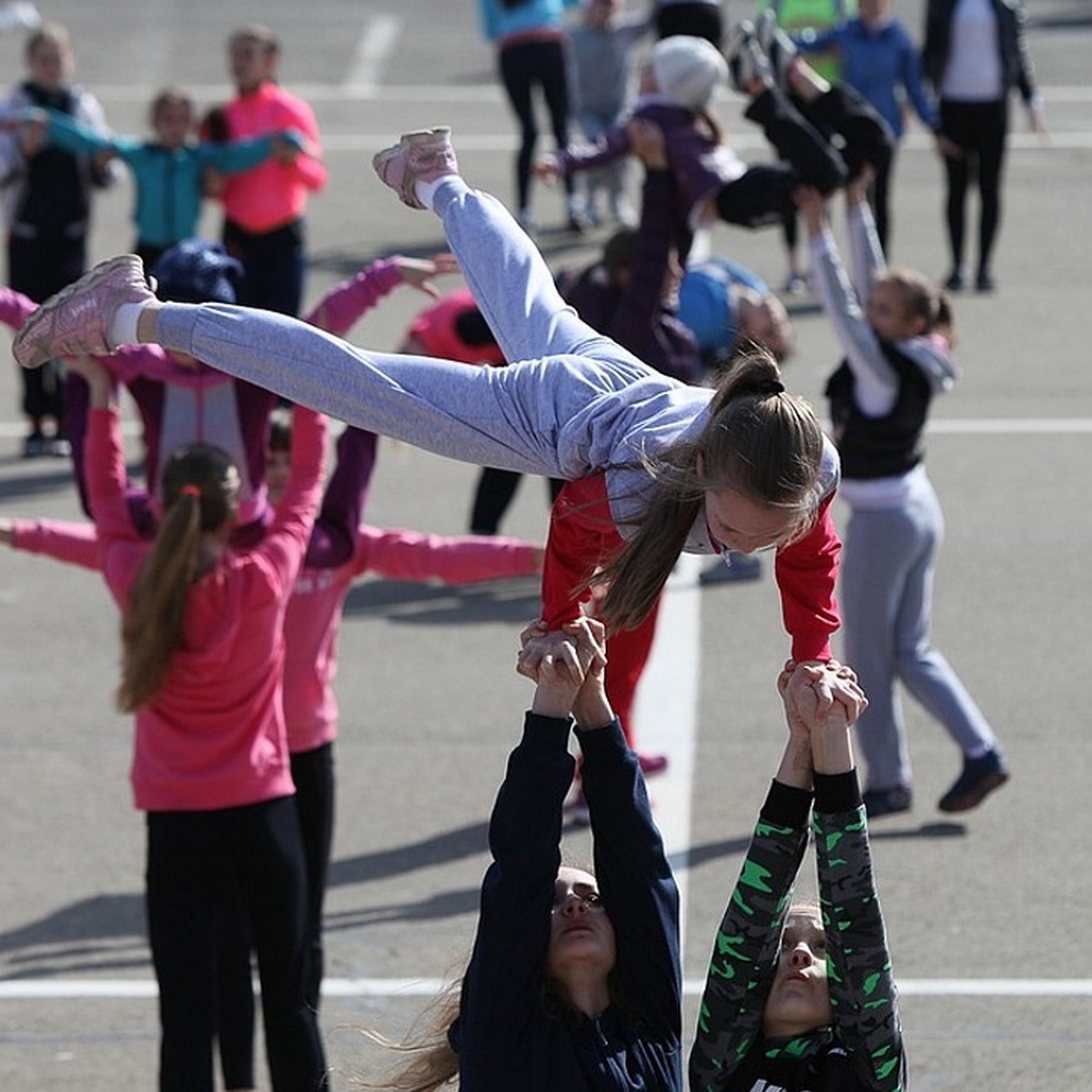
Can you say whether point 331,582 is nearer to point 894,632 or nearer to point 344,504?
point 344,504

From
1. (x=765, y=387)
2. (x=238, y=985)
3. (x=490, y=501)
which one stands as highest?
(x=765, y=387)

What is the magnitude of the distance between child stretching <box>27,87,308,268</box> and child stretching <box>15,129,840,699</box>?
7627 millimetres

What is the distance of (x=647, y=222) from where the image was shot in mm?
8352

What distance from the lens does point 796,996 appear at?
160 inches

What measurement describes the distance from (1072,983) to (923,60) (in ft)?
32.1

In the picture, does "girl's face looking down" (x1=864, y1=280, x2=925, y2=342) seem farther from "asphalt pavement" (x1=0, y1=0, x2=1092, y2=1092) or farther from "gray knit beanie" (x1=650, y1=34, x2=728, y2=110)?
"asphalt pavement" (x1=0, y1=0, x2=1092, y2=1092)

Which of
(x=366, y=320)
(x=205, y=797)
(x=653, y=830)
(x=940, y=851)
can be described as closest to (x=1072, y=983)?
(x=940, y=851)

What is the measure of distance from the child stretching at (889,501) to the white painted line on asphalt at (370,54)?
50.4ft

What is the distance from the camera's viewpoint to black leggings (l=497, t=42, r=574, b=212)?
Answer: 1703 cm

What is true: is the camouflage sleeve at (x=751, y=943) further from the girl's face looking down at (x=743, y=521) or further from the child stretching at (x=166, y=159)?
the child stretching at (x=166, y=159)

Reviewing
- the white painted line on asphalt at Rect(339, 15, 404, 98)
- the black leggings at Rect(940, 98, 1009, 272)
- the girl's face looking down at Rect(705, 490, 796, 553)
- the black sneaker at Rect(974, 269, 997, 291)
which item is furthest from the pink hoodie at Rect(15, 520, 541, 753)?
the white painted line on asphalt at Rect(339, 15, 404, 98)

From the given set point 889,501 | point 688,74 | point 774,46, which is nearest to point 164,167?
point 688,74

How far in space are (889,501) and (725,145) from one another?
1584 millimetres

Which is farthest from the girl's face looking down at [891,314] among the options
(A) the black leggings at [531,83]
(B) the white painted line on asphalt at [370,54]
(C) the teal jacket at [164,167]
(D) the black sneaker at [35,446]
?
(B) the white painted line on asphalt at [370,54]
